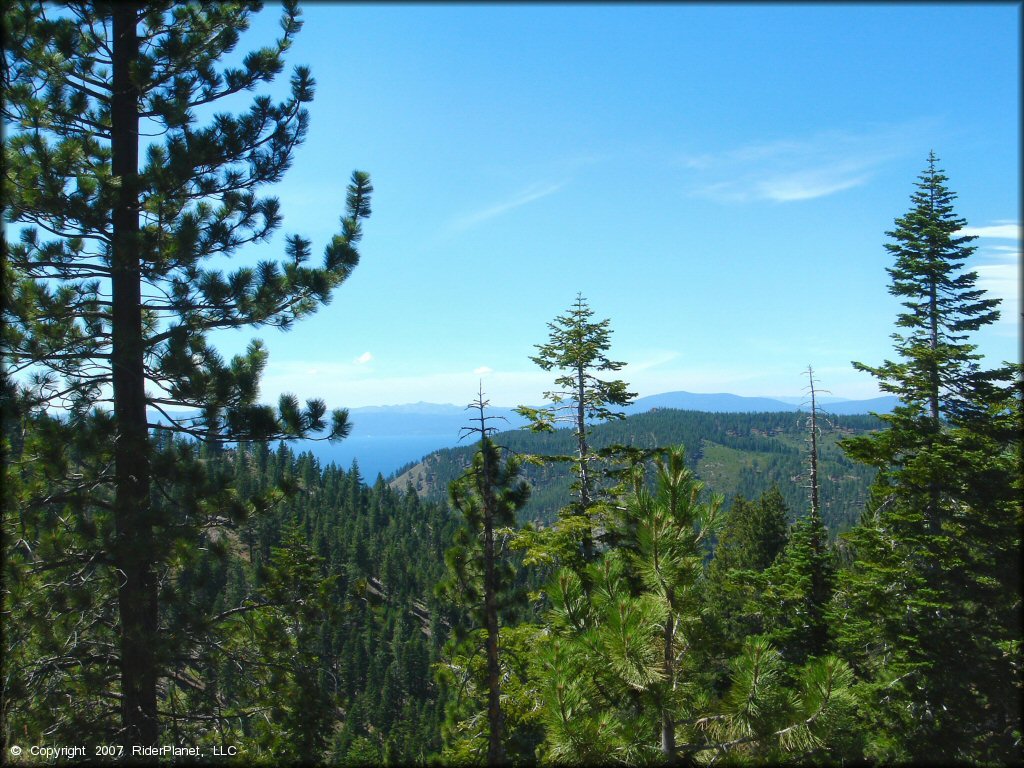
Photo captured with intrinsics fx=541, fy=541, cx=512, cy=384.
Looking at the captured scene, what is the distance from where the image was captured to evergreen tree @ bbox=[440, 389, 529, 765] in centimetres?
843

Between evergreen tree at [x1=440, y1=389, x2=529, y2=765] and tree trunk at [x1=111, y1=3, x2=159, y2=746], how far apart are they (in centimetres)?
422

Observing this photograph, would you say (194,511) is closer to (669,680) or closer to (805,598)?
(669,680)

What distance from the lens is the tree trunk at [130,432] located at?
20.3ft

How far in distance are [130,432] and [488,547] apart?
5.25 meters

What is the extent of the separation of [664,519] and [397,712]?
220 ft

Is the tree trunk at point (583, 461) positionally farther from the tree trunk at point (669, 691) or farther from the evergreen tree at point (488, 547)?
the tree trunk at point (669, 691)

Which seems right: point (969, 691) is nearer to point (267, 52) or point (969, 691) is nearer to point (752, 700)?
point (752, 700)

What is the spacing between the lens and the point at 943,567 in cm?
1205

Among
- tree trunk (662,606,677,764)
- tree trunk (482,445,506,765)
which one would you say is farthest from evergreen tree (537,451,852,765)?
tree trunk (482,445,506,765)

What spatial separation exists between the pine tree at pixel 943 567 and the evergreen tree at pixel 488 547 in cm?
841

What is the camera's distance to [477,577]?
10.1 m

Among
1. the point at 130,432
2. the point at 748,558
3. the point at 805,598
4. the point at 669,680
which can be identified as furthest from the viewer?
the point at 748,558

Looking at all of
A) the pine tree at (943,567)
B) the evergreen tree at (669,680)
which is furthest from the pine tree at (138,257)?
the pine tree at (943,567)

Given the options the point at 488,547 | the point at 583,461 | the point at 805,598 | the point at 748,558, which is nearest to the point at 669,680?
the point at 488,547
